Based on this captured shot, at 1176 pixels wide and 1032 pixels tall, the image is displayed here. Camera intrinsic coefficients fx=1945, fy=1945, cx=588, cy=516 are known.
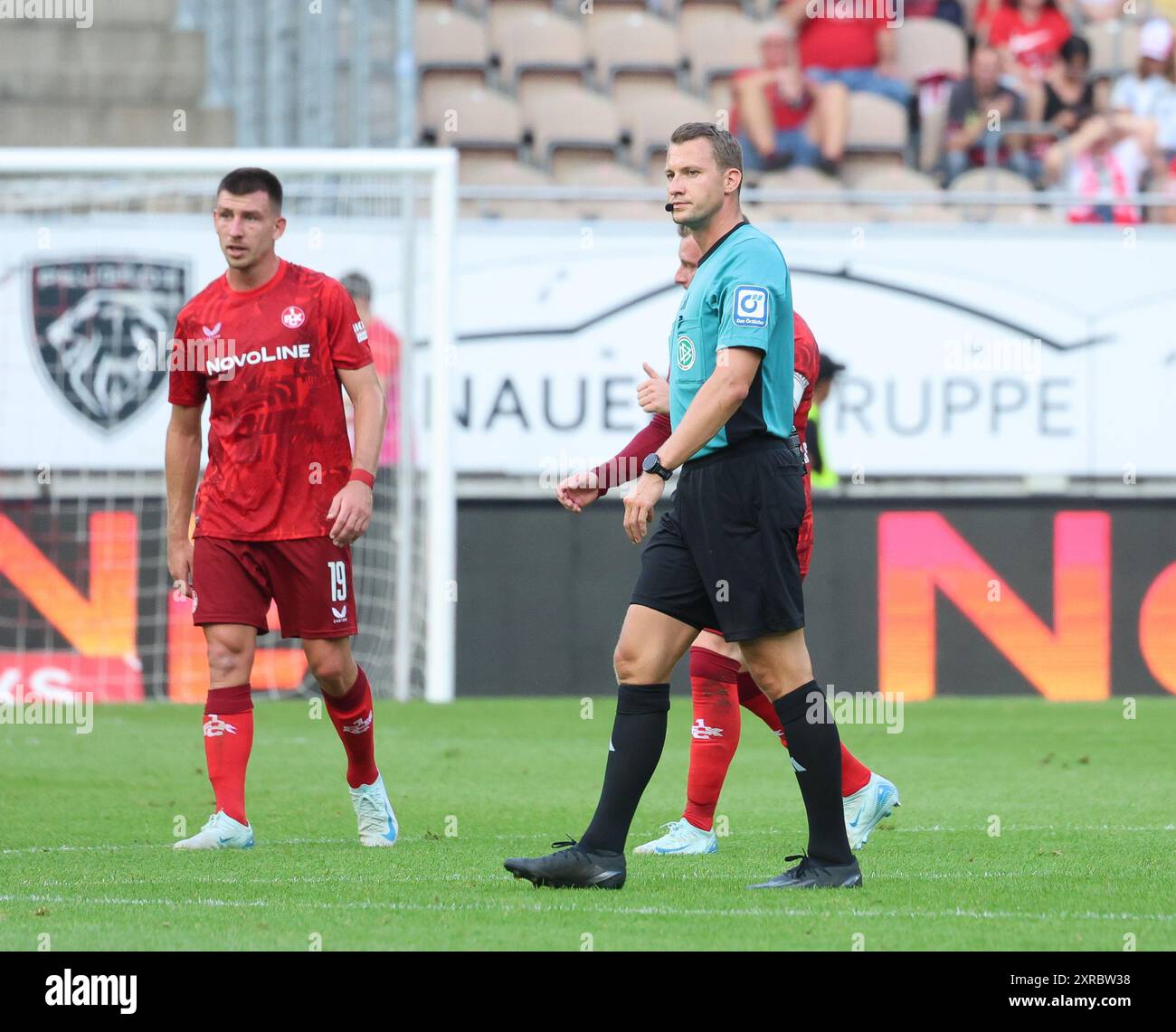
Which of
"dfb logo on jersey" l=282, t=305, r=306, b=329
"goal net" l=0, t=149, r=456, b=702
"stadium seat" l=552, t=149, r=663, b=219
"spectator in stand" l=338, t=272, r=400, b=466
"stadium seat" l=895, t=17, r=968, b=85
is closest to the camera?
"dfb logo on jersey" l=282, t=305, r=306, b=329

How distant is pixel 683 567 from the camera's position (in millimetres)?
5199

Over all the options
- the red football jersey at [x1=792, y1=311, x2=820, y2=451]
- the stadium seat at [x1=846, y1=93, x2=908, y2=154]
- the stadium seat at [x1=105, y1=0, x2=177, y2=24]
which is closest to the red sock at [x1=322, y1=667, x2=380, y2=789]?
the red football jersey at [x1=792, y1=311, x2=820, y2=451]

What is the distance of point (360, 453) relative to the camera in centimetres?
623

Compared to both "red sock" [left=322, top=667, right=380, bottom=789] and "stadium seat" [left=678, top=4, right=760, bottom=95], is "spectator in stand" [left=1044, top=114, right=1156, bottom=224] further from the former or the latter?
"red sock" [left=322, top=667, right=380, bottom=789]

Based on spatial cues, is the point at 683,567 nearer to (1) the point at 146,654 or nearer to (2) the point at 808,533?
(2) the point at 808,533

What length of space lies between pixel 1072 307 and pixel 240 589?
883cm

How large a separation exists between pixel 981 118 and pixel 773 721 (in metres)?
10.1

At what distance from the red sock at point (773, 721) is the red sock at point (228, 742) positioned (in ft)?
5.28

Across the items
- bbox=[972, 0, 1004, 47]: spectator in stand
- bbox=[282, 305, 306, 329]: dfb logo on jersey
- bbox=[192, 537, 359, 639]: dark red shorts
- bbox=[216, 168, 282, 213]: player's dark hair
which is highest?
bbox=[972, 0, 1004, 47]: spectator in stand

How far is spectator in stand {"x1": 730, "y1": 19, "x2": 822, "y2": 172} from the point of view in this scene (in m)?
15.3

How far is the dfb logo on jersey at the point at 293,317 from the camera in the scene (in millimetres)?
6336

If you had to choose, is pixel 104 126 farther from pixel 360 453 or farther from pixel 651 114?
pixel 360 453

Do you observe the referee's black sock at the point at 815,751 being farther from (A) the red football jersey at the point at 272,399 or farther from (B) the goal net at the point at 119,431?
(B) the goal net at the point at 119,431

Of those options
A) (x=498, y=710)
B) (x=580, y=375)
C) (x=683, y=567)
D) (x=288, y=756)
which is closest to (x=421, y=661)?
(x=498, y=710)
